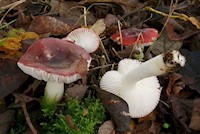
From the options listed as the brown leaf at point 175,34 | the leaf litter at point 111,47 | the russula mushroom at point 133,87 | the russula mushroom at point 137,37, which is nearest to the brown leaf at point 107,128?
the leaf litter at point 111,47

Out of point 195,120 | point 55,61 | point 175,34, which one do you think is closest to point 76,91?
point 55,61

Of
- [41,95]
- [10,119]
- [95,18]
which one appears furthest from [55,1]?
[10,119]

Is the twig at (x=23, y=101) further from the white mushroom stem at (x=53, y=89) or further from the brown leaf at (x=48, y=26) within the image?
the brown leaf at (x=48, y=26)

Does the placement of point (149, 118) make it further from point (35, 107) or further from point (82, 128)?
point (35, 107)

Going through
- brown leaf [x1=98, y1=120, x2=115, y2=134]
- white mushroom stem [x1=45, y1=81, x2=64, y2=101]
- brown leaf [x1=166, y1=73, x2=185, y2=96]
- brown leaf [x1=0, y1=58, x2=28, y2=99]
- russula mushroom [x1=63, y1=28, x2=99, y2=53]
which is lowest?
brown leaf [x1=98, y1=120, x2=115, y2=134]

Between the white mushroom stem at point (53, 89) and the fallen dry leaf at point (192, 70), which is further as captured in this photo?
the fallen dry leaf at point (192, 70)

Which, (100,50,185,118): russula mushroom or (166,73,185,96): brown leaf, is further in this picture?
(166,73,185,96): brown leaf

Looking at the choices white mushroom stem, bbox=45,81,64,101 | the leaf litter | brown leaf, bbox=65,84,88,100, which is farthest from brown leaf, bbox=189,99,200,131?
white mushroom stem, bbox=45,81,64,101

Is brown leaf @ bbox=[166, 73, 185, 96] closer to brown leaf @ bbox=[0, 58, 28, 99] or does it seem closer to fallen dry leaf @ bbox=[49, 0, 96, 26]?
fallen dry leaf @ bbox=[49, 0, 96, 26]
